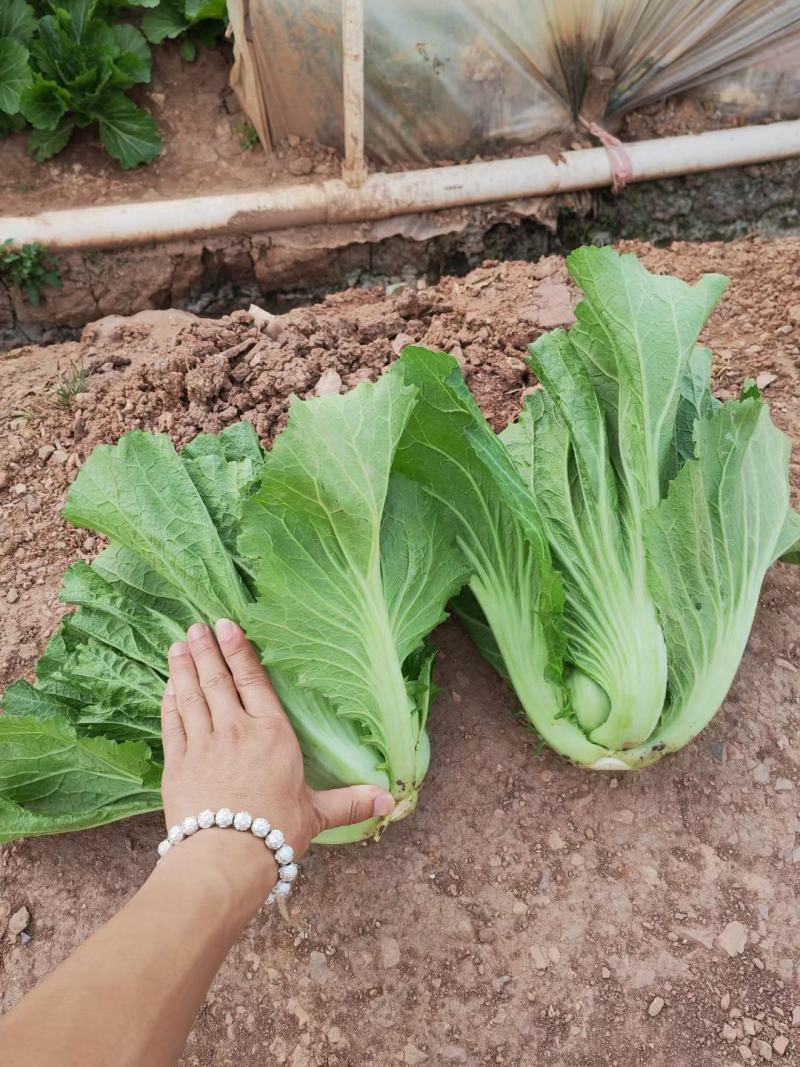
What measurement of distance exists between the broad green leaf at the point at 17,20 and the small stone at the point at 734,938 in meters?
6.20

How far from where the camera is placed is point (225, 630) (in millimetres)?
2027

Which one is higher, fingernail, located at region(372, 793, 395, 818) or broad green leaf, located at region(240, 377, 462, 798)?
broad green leaf, located at region(240, 377, 462, 798)

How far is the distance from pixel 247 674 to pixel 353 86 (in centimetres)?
378

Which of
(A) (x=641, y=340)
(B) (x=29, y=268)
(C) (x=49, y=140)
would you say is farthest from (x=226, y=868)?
(C) (x=49, y=140)

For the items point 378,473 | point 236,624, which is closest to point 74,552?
point 236,624

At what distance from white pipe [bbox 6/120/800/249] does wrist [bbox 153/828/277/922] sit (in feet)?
13.4

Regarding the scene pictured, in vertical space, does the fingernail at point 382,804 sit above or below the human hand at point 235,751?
below

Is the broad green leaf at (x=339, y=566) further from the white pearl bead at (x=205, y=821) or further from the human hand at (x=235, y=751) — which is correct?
the white pearl bead at (x=205, y=821)

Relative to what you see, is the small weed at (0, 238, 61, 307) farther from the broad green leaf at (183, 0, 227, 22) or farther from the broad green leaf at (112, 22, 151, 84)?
the broad green leaf at (183, 0, 227, 22)

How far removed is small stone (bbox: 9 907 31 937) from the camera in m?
2.16

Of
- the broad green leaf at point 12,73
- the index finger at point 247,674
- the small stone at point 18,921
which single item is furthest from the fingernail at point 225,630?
the broad green leaf at point 12,73

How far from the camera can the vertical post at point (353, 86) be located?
169 inches

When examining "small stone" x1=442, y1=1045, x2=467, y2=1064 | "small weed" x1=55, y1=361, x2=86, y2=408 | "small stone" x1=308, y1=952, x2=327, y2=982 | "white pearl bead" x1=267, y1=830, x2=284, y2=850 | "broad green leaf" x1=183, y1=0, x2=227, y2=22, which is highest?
"broad green leaf" x1=183, y1=0, x2=227, y2=22

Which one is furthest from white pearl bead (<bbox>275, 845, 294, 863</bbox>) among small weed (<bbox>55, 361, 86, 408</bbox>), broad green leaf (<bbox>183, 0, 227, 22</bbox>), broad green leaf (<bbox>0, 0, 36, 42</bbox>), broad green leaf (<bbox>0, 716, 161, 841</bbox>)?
broad green leaf (<bbox>0, 0, 36, 42</bbox>)
